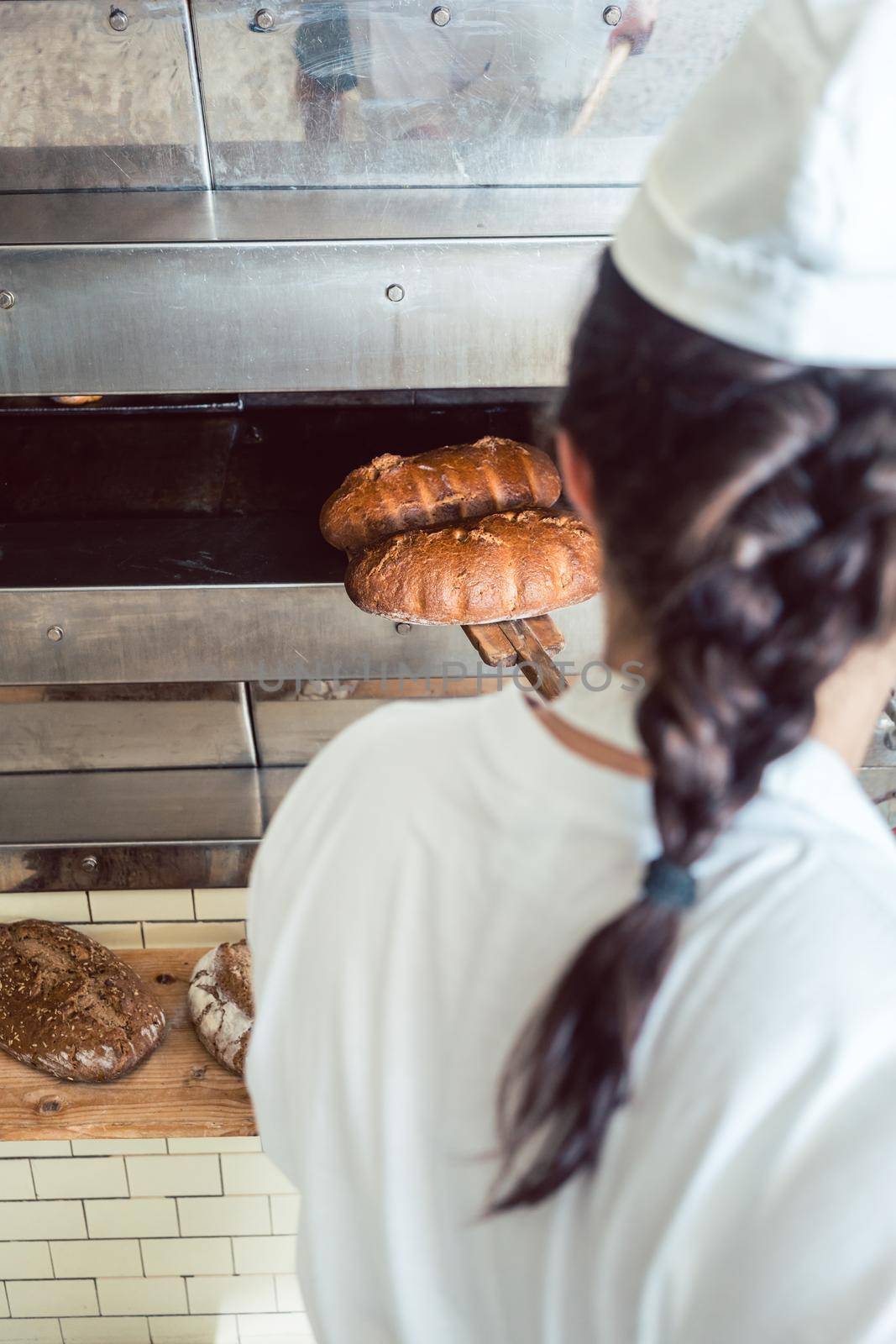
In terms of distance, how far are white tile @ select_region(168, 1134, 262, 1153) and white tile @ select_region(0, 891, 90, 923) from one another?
0.44 meters

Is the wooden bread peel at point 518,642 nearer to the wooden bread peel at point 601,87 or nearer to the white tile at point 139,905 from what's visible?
the wooden bread peel at point 601,87

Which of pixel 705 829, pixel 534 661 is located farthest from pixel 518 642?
pixel 705 829

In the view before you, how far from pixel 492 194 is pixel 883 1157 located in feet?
4.31

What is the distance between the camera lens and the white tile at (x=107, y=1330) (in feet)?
6.28

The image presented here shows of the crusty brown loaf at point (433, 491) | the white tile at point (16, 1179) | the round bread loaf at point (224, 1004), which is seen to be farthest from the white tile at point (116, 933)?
the crusty brown loaf at point (433, 491)

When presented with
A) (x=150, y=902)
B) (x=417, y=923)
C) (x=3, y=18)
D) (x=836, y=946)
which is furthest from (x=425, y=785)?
Answer: (x=150, y=902)

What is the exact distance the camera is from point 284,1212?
1.76m

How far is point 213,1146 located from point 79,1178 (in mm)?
245

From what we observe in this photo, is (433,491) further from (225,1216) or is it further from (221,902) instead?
(225,1216)

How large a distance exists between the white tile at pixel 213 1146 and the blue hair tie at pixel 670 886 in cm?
142

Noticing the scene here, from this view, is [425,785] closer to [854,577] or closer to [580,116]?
[854,577]

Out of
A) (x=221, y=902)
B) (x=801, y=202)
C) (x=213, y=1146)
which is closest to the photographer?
(x=801, y=202)

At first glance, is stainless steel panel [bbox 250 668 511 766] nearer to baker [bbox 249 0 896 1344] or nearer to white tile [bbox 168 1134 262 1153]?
white tile [bbox 168 1134 262 1153]

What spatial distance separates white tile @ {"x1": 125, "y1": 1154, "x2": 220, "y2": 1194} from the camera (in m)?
1.70
